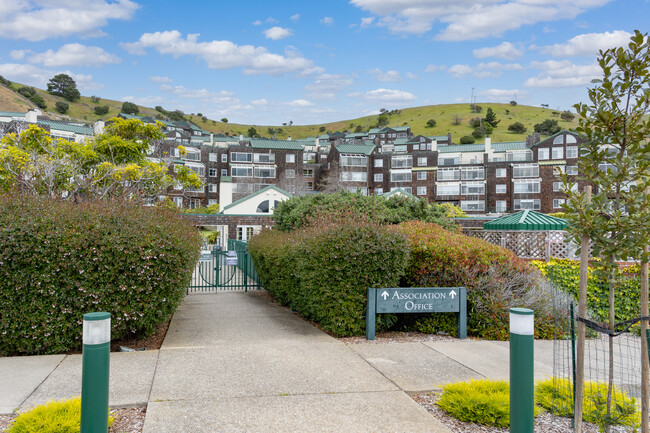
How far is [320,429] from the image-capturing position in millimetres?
4008

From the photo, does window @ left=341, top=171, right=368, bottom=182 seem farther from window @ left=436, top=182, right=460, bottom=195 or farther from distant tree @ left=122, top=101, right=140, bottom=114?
distant tree @ left=122, top=101, right=140, bottom=114

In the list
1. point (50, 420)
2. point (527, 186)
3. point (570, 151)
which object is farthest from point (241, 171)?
point (50, 420)

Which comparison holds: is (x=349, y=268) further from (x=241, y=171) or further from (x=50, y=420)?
(x=241, y=171)

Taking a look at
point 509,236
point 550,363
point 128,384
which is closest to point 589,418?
point 550,363

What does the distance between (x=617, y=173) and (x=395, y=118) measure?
166055mm

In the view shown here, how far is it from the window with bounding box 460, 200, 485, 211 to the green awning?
174ft

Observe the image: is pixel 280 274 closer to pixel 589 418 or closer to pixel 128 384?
A: pixel 128 384

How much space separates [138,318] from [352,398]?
364cm

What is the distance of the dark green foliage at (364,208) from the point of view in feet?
42.4

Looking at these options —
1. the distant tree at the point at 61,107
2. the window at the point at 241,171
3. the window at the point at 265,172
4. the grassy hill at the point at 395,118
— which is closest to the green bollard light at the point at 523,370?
the window at the point at 241,171

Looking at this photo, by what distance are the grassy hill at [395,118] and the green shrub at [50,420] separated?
111744mm

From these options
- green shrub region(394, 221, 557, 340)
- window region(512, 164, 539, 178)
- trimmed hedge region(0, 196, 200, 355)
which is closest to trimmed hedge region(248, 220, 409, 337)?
green shrub region(394, 221, 557, 340)

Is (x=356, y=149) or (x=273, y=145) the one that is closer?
(x=273, y=145)

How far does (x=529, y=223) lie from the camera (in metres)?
17.7
